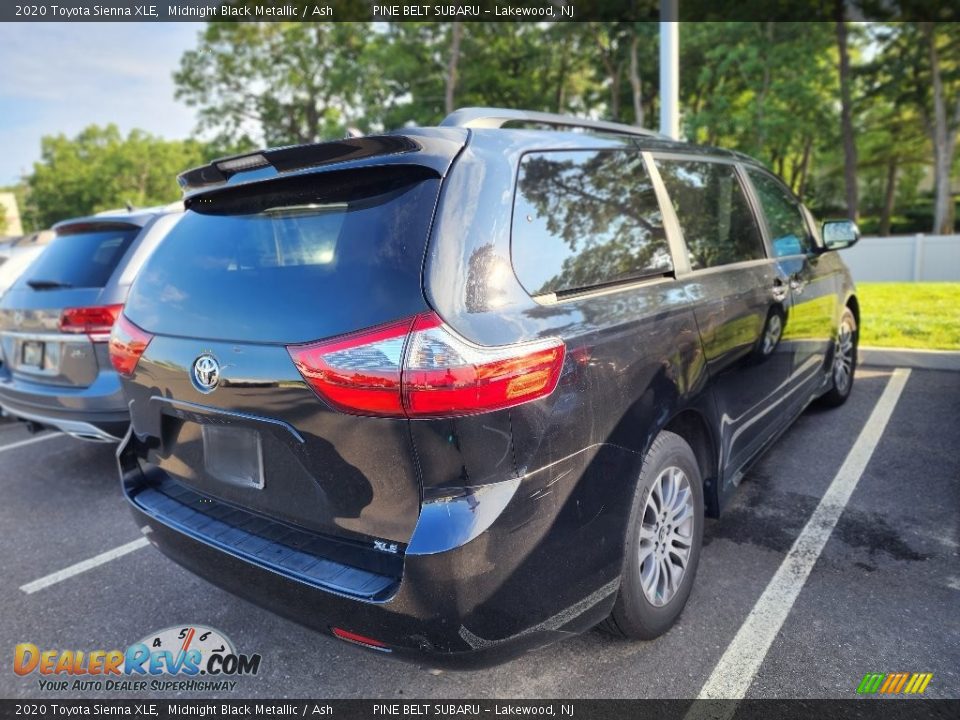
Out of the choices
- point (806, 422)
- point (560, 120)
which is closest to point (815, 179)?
point (806, 422)

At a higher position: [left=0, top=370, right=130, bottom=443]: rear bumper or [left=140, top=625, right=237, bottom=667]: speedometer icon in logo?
[left=0, top=370, right=130, bottom=443]: rear bumper

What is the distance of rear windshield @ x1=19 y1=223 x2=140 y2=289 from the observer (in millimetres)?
4273

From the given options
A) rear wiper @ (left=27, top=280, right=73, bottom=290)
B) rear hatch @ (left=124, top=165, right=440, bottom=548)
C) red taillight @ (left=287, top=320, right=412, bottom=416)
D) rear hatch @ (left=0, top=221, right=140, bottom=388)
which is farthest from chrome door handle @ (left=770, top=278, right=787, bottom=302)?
rear wiper @ (left=27, top=280, right=73, bottom=290)

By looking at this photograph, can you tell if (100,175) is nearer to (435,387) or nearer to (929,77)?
(929,77)

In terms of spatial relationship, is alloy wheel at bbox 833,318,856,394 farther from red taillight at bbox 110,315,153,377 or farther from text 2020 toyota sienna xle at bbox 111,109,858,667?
red taillight at bbox 110,315,153,377

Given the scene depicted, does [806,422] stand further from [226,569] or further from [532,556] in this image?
[226,569]

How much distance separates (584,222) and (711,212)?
3.93 feet

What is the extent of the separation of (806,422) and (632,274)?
3.22 meters

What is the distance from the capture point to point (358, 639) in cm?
185

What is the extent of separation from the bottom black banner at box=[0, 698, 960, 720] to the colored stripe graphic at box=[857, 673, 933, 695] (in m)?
0.04

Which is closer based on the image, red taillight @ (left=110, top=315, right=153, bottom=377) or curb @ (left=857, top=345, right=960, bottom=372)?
red taillight @ (left=110, top=315, right=153, bottom=377)

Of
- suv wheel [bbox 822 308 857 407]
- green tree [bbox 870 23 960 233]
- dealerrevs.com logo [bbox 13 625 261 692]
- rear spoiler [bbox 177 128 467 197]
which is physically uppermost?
green tree [bbox 870 23 960 233]

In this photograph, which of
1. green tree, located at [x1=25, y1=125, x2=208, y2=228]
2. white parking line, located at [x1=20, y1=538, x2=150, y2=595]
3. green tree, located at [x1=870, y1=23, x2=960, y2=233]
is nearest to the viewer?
white parking line, located at [x1=20, y1=538, x2=150, y2=595]

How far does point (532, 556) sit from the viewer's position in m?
1.80
